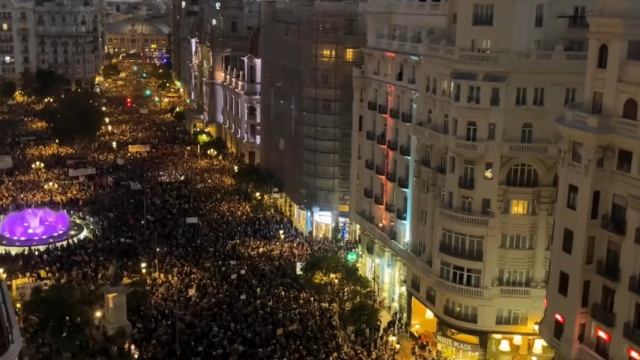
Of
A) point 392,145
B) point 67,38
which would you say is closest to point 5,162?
point 392,145

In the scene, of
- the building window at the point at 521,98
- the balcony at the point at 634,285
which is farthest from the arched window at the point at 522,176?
the balcony at the point at 634,285

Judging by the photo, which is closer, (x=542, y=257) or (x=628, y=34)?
(x=628, y=34)

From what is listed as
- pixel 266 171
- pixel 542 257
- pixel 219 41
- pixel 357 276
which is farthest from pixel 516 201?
pixel 219 41

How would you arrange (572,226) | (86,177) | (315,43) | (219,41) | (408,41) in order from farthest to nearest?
(219,41) → (86,177) → (315,43) → (408,41) → (572,226)

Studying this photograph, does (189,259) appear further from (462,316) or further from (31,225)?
(462,316)

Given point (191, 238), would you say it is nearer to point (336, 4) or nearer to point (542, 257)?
point (336, 4)

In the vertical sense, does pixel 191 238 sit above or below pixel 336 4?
below

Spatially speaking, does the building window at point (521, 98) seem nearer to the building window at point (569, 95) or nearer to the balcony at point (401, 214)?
the building window at point (569, 95)
